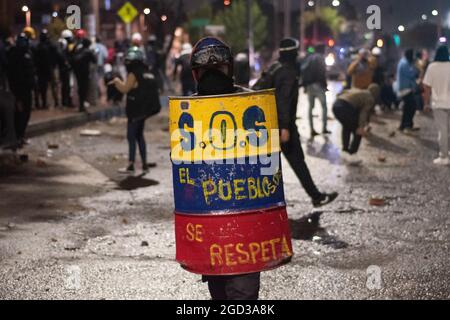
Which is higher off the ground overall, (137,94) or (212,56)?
(212,56)

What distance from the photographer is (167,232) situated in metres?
8.95

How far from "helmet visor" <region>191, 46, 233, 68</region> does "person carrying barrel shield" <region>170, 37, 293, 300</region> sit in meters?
0.20

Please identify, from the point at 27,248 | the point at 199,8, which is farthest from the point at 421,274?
the point at 199,8

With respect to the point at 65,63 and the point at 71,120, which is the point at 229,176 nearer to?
the point at 71,120

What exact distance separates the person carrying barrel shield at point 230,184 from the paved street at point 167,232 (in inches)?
67.8

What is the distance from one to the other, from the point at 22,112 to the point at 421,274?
1047cm

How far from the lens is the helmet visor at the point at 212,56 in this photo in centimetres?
499

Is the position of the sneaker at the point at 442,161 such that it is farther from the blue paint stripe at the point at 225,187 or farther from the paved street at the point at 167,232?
the blue paint stripe at the point at 225,187

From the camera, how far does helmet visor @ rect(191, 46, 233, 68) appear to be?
4.99 meters

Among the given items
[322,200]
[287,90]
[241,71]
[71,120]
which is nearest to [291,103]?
[287,90]

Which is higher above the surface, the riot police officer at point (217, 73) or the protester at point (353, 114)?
the riot police officer at point (217, 73)

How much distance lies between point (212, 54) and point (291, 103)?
4.87m

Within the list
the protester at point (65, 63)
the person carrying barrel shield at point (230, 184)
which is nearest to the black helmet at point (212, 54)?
the person carrying barrel shield at point (230, 184)

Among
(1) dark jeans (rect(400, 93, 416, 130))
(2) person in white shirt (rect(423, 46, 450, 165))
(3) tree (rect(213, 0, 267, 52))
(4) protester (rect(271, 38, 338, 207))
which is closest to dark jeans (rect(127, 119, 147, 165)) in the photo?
(4) protester (rect(271, 38, 338, 207))
